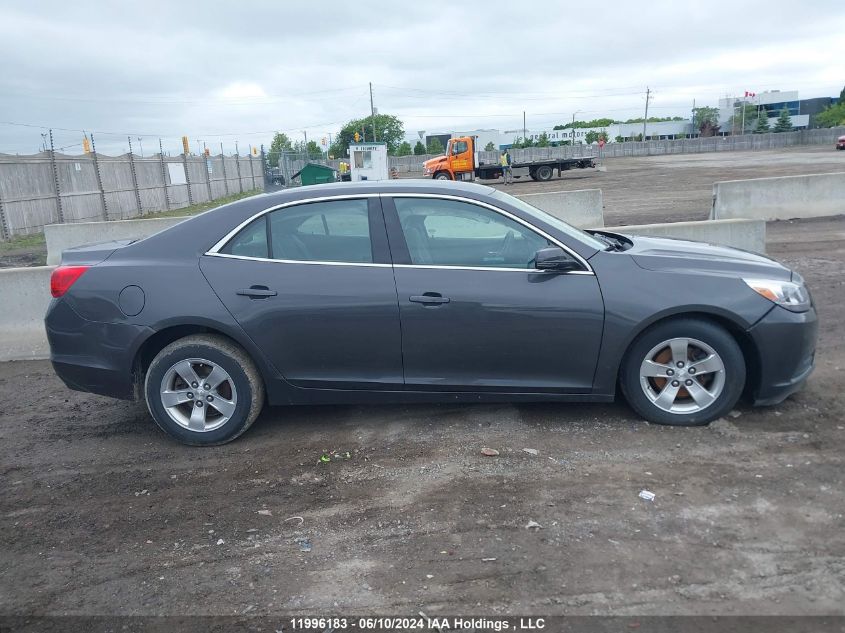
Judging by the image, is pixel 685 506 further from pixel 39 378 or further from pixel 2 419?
pixel 39 378

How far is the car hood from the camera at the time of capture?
15.3ft

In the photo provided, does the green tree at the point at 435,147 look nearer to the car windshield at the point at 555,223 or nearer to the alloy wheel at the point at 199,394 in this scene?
the car windshield at the point at 555,223

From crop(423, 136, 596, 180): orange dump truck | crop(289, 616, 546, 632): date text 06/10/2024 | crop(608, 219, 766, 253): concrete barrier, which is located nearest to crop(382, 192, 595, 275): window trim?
crop(289, 616, 546, 632): date text 06/10/2024

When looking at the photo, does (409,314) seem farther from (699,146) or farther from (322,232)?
(699,146)

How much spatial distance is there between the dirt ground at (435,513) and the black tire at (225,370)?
5.0 inches

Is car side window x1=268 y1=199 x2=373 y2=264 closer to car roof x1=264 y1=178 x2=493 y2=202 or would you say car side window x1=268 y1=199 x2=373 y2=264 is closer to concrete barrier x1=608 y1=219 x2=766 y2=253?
car roof x1=264 y1=178 x2=493 y2=202

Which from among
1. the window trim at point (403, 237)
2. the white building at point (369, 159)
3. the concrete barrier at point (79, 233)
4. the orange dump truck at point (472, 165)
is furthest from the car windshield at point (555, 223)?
the orange dump truck at point (472, 165)

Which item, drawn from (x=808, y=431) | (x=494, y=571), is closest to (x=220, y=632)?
(x=494, y=571)

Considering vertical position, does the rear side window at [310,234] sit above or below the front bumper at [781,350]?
above

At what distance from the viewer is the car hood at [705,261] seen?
4668 millimetres

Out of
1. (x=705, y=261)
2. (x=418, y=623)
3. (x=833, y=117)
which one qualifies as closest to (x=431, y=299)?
(x=705, y=261)

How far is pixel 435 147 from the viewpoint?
255 feet

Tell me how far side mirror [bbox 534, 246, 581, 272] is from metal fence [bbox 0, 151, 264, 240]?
18.8 m

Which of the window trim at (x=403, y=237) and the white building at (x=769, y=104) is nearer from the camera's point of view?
the window trim at (x=403, y=237)
